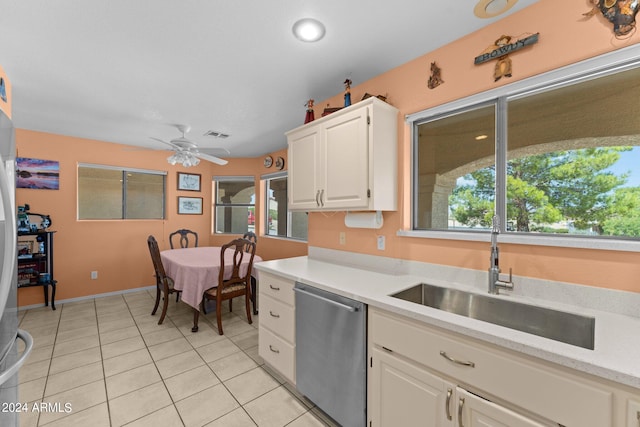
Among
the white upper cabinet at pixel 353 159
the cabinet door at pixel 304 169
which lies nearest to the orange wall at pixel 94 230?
the cabinet door at pixel 304 169

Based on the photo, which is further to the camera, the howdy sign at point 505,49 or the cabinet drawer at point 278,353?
the cabinet drawer at point 278,353

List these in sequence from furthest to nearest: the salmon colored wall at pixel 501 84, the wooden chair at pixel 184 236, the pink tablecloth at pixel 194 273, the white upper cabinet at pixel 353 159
Result: the wooden chair at pixel 184 236 → the pink tablecloth at pixel 194 273 → the white upper cabinet at pixel 353 159 → the salmon colored wall at pixel 501 84

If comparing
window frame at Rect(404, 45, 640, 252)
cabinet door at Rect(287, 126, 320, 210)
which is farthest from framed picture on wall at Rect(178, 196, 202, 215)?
window frame at Rect(404, 45, 640, 252)

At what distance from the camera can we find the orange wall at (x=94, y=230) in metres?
3.56

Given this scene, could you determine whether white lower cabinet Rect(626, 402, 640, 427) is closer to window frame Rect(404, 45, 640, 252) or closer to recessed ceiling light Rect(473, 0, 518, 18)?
window frame Rect(404, 45, 640, 252)

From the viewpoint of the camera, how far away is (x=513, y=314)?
135 centimetres

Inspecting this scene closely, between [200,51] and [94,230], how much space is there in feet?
11.8

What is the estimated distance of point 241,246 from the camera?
9.53ft

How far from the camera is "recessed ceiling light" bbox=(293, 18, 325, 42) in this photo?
1.56 metres

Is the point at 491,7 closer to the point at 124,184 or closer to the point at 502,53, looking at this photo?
the point at 502,53

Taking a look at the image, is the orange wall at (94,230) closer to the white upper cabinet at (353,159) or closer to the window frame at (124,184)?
the window frame at (124,184)

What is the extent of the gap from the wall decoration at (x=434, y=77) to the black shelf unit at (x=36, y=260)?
4.61 m

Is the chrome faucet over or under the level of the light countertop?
over

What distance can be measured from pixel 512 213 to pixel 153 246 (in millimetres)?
3459
